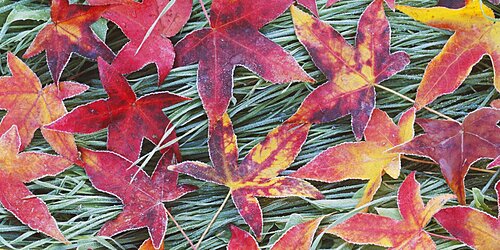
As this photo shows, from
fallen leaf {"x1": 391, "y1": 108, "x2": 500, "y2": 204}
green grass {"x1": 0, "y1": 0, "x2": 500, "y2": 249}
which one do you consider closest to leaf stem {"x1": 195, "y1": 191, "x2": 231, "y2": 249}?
green grass {"x1": 0, "y1": 0, "x2": 500, "y2": 249}

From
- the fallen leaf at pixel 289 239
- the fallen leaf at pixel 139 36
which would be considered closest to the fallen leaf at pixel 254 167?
the fallen leaf at pixel 289 239

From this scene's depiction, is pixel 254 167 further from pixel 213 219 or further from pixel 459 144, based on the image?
pixel 459 144

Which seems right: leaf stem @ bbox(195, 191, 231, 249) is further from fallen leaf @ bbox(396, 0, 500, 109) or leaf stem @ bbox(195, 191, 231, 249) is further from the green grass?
fallen leaf @ bbox(396, 0, 500, 109)

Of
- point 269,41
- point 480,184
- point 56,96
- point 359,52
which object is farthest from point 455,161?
point 56,96

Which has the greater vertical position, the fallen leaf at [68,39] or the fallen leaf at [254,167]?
the fallen leaf at [68,39]

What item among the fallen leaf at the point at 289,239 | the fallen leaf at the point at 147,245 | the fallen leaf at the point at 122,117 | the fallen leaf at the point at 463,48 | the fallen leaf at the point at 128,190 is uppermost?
the fallen leaf at the point at 463,48

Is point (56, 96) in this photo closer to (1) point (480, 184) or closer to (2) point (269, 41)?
(2) point (269, 41)

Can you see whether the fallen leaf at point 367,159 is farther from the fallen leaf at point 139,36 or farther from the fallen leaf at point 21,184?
the fallen leaf at point 21,184
